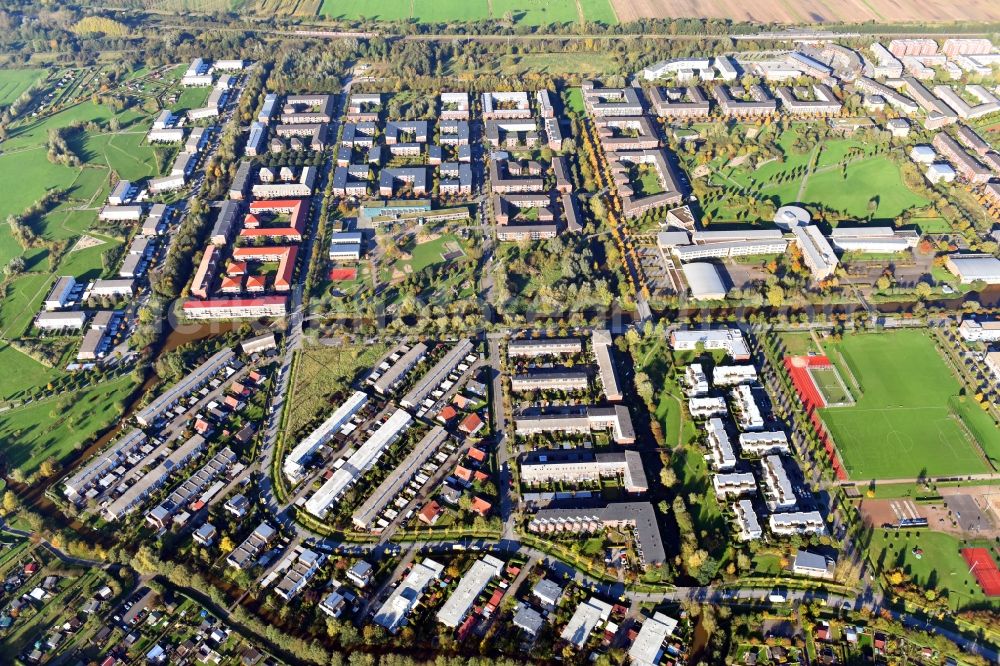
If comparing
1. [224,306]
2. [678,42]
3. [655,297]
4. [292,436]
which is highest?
[678,42]

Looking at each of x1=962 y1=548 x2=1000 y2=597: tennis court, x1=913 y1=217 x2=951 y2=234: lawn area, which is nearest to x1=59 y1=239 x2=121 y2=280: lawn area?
x1=962 y1=548 x2=1000 y2=597: tennis court

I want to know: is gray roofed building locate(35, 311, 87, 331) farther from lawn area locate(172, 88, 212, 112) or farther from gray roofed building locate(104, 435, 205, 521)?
lawn area locate(172, 88, 212, 112)

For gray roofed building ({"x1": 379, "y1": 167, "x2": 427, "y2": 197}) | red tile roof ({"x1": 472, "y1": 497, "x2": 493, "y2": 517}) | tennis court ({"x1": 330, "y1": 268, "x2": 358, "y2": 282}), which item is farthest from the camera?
gray roofed building ({"x1": 379, "y1": 167, "x2": 427, "y2": 197})

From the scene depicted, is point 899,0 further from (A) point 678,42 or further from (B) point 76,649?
(B) point 76,649

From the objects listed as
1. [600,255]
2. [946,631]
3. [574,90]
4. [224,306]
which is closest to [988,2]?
[574,90]

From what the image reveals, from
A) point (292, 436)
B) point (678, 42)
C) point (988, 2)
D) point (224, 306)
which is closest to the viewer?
point (292, 436)

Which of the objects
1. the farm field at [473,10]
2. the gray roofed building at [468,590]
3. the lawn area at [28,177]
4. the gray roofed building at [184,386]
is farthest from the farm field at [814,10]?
the gray roofed building at [468,590]
